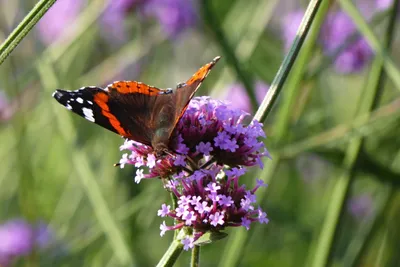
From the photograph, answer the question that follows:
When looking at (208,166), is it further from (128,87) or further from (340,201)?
(340,201)

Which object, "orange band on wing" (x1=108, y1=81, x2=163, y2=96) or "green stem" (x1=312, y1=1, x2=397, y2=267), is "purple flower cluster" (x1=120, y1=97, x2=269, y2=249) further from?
"green stem" (x1=312, y1=1, x2=397, y2=267)

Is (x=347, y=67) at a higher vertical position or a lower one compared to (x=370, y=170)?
higher

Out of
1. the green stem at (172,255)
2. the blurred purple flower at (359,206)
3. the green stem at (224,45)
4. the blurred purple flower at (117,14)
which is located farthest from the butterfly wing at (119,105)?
the blurred purple flower at (359,206)

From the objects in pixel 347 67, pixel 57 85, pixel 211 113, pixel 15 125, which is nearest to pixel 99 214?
pixel 57 85

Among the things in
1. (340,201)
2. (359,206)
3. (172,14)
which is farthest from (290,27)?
(340,201)

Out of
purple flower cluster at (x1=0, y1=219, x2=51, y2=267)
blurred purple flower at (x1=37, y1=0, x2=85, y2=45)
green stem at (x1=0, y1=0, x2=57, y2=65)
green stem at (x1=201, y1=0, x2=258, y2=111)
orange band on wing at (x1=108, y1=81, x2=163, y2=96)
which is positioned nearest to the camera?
green stem at (x1=0, y1=0, x2=57, y2=65)

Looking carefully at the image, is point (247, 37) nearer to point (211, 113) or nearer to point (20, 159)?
point (20, 159)

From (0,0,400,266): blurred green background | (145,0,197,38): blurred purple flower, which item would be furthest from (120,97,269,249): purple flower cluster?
(145,0,197,38): blurred purple flower
